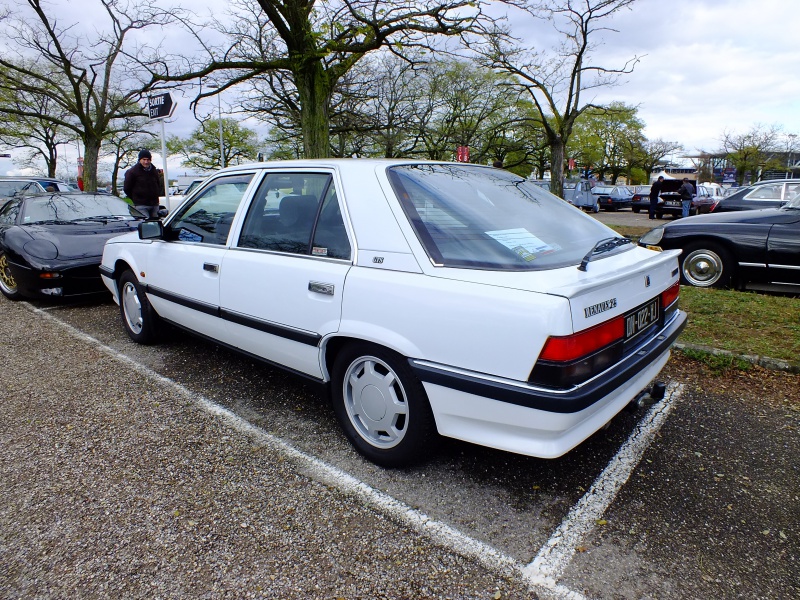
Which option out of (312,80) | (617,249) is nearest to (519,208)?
(617,249)

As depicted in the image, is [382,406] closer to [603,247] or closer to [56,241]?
[603,247]

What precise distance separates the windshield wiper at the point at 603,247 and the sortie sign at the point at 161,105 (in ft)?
29.1

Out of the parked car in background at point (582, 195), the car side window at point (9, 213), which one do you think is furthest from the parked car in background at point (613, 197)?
the car side window at point (9, 213)

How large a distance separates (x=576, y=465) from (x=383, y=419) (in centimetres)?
105

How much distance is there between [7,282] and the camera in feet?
21.9

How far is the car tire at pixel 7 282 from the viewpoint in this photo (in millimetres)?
6496

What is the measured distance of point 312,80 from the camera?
35.4 feet

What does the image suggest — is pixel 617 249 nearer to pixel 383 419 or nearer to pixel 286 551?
pixel 383 419

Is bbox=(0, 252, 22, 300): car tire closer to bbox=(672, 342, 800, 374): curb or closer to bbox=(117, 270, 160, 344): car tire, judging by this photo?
bbox=(117, 270, 160, 344): car tire

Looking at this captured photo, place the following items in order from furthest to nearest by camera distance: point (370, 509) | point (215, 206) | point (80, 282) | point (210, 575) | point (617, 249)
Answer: point (80, 282), point (215, 206), point (617, 249), point (370, 509), point (210, 575)

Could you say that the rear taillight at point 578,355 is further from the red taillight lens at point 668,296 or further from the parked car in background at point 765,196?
the parked car in background at point 765,196

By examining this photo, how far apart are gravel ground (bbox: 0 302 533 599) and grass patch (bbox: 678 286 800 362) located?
3278 millimetres

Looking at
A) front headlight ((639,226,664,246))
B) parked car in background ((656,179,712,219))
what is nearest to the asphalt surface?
front headlight ((639,226,664,246))

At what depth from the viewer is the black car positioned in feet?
18.6
